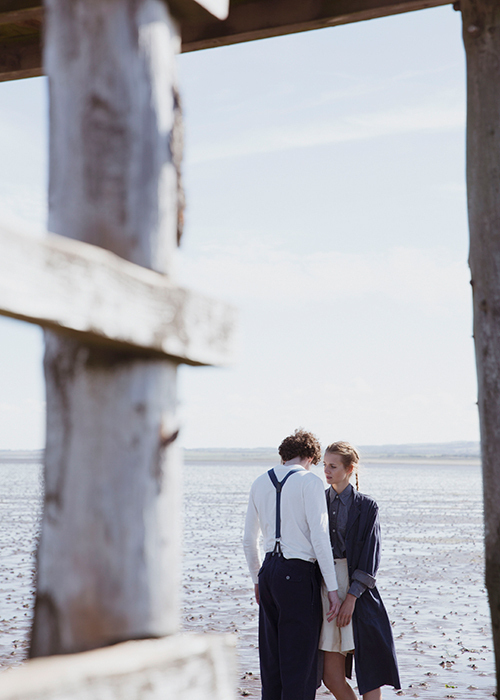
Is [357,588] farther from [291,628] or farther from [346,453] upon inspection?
[346,453]

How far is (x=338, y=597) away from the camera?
4.78m

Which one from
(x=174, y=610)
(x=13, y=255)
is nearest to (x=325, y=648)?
(x=174, y=610)

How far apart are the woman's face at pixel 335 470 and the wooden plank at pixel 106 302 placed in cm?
314

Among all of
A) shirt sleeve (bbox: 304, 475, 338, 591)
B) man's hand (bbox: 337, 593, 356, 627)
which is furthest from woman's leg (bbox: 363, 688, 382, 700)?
shirt sleeve (bbox: 304, 475, 338, 591)

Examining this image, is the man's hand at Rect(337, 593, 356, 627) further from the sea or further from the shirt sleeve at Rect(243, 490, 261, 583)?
the sea

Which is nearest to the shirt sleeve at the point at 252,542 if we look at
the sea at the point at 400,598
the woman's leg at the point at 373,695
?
the woman's leg at the point at 373,695

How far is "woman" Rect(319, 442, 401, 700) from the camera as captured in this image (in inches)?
185

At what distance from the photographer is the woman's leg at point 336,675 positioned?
479 centimetres

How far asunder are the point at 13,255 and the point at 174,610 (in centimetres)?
97

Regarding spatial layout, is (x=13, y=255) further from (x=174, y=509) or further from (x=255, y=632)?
(x=255, y=632)

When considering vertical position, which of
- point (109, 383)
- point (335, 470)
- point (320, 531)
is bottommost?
point (320, 531)

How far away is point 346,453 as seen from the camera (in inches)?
198

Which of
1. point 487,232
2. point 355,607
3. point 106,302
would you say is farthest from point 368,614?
point 106,302

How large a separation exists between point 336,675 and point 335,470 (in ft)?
4.29
